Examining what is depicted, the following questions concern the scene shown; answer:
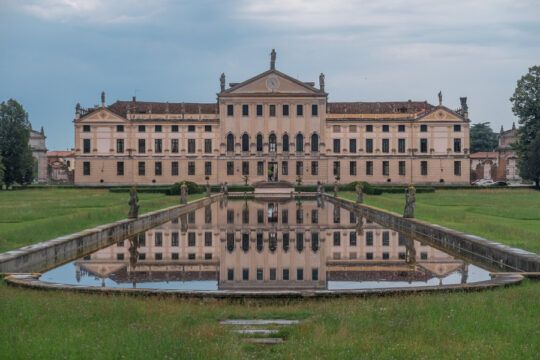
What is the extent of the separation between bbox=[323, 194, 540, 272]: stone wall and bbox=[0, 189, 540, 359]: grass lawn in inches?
87.9

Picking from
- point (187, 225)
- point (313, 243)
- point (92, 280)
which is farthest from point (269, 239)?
point (92, 280)

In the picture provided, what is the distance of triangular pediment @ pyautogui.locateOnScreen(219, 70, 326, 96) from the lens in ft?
185

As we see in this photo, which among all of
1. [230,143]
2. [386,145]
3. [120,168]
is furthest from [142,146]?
[386,145]

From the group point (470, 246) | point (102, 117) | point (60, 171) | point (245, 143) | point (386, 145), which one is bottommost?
point (470, 246)

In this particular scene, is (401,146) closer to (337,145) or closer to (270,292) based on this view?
(337,145)

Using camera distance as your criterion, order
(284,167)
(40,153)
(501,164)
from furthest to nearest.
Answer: (40,153)
(501,164)
(284,167)

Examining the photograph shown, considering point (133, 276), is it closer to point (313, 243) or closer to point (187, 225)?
point (313, 243)

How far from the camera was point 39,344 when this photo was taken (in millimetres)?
4816

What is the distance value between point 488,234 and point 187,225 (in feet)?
31.1

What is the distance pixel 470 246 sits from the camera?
11.8 m

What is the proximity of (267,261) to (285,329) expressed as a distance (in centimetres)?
554

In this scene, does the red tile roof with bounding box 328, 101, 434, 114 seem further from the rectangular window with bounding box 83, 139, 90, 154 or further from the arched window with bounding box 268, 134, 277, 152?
the rectangular window with bounding box 83, 139, 90, 154

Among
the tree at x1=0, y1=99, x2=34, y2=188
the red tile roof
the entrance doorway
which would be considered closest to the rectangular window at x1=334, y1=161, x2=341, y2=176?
the red tile roof

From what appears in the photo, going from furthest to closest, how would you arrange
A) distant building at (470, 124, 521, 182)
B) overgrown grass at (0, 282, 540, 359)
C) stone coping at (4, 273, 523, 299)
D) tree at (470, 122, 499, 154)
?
tree at (470, 122, 499, 154)
distant building at (470, 124, 521, 182)
stone coping at (4, 273, 523, 299)
overgrown grass at (0, 282, 540, 359)
